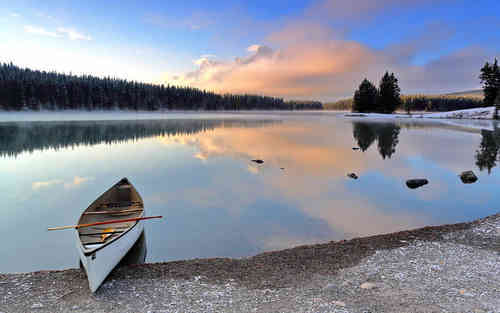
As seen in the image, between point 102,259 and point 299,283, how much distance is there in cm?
447

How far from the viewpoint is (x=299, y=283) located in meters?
6.34

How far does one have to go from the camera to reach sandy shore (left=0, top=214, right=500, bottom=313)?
17.9 feet

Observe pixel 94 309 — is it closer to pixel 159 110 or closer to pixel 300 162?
pixel 300 162

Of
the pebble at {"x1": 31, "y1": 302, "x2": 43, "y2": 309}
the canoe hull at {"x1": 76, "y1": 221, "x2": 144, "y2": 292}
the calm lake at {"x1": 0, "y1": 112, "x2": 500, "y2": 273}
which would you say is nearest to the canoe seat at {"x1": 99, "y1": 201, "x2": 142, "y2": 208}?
the calm lake at {"x1": 0, "y1": 112, "x2": 500, "y2": 273}

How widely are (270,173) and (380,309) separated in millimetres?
13808

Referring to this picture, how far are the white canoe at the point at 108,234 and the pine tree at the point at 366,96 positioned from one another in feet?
321

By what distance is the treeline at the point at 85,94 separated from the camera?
90.7m

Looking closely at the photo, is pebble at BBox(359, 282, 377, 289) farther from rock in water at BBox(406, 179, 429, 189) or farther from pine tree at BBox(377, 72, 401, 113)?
pine tree at BBox(377, 72, 401, 113)

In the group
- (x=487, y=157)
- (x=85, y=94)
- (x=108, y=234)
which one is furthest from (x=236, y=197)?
(x=85, y=94)

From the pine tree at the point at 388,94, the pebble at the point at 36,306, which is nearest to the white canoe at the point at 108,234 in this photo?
the pebble at the point at 36,306

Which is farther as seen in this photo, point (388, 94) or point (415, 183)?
point (388, 94)

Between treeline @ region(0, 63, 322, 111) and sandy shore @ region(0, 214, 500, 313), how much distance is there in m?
111

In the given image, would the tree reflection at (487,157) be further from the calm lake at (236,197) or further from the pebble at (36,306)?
the pebble at (36,306)

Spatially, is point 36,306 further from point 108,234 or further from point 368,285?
point 368,285
